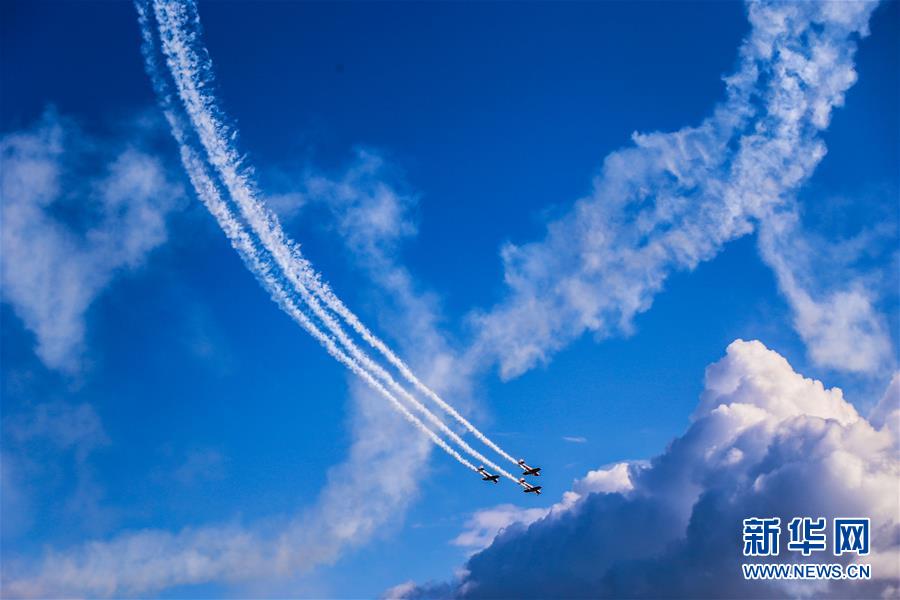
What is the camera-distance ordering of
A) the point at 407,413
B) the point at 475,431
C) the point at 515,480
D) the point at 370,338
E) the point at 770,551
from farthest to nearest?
1. the point at 515,480
2. the point at 770,551
3. the point at 475,431
4. the point at 407,413
5. the point at 370,338

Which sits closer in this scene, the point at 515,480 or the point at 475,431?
the point at 475,431

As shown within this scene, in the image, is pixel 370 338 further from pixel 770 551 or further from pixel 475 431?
pixel 770 551

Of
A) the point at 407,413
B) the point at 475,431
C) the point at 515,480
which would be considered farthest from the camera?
the point at 515,480

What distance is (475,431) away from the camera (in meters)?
72.2

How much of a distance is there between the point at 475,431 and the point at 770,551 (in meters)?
38.1

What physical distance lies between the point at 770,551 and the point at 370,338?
53635 millimetres

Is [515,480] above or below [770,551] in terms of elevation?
above

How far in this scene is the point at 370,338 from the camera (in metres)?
63.7

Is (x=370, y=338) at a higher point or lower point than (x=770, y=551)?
higher

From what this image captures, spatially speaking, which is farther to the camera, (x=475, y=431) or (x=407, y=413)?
(x=475, y=431)

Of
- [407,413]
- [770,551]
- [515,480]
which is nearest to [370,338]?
[407,413]

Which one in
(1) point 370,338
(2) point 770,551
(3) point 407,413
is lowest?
(2) point 770,551

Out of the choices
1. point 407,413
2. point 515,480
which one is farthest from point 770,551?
point 407,413

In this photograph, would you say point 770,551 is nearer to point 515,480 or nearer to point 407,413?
point 515,480
